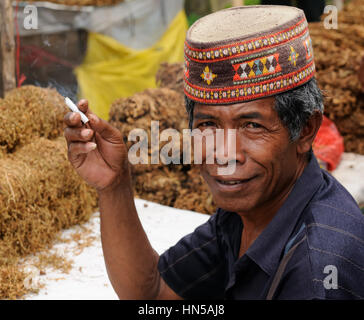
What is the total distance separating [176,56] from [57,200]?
265 cm

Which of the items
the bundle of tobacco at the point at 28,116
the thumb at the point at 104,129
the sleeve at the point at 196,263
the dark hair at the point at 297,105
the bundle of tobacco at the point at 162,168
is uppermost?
the dark hair at the point at 297,105

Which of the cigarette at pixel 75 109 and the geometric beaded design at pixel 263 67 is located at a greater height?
the geometric beaded design at pixel 263 67

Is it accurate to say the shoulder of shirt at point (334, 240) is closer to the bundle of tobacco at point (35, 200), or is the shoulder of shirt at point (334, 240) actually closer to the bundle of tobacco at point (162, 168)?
the bundle of tobacco at point (35, 200)

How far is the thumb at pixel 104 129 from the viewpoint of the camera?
1.55 metres

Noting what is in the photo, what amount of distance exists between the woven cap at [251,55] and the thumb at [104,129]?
302 mm

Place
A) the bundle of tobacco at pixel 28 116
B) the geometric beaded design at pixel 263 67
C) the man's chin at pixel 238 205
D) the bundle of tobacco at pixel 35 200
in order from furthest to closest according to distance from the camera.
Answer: the bundle of tobacco at pixel 28 116 → the bundle of tobacco at pixel 35 200 → the man's chin at pixel 238 205 → the geometric beaded design at pixel 263 67

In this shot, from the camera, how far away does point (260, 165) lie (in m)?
1.44

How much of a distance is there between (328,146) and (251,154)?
350 cm

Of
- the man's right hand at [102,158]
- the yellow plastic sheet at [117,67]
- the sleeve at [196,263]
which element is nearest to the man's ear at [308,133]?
the sleeve at [196,263]

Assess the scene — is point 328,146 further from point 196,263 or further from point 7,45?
point 196,263

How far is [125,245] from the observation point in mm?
1739

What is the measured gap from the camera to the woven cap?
138 cm

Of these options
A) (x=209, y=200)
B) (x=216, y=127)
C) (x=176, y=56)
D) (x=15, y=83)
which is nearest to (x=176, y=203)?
(x=209, y=200)

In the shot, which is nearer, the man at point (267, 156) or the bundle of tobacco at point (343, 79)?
the man at point (267, 156)
